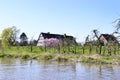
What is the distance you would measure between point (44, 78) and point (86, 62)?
16.0m

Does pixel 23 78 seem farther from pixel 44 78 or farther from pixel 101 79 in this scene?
pixel 101 79

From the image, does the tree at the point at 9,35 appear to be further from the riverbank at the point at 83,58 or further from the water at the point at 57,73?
the water at the point at 57,73

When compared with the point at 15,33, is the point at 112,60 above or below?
below

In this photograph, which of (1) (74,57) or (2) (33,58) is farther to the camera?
(2) (33,58)

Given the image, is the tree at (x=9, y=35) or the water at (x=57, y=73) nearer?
the water at (x=57, y=73)

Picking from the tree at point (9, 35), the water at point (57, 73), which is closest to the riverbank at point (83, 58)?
the water at point (57, 73)

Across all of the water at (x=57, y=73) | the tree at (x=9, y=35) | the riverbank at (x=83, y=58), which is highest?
the tree at (x=9, y=35)

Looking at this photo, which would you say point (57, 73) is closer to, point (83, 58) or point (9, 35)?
point (83, 58)

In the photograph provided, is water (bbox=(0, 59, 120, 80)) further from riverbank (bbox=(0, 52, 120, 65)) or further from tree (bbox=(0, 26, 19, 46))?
tree (bbox=(0, 26, 19, 46))

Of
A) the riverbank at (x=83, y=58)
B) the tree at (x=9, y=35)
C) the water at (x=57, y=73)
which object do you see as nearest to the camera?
the water at (x=57, y=73)

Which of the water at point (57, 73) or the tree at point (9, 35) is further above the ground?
the tree at point (9, 35)

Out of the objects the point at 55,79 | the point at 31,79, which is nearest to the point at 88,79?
the point at 55,79

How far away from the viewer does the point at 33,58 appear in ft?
142

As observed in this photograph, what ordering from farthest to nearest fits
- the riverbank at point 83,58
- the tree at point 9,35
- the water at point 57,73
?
the tree at point 9,35, the riverbank at point 83,58, the water at point 57,73
